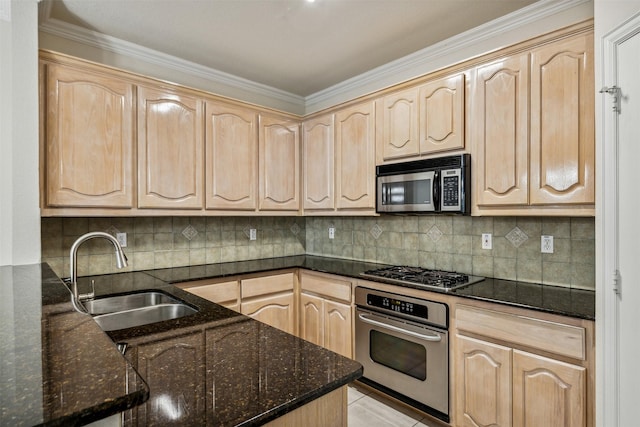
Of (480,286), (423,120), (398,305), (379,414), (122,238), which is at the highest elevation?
(423,120)

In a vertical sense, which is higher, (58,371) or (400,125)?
(400,125)

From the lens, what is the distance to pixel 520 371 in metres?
1.79

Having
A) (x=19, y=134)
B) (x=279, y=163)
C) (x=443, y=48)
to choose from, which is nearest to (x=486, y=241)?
(x=443, y=48)

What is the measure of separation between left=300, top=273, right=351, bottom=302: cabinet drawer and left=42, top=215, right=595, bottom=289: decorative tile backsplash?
57 cm

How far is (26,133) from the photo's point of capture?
6.13 feet

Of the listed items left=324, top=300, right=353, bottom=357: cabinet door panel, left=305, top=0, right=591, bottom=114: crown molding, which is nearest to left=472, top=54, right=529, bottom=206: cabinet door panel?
left=305, top=0, right=591, bottom=114: crown molding

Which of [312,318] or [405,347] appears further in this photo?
[312,318]

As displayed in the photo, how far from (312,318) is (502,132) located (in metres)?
1.97

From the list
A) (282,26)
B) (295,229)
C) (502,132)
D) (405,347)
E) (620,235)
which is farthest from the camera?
(295,229)

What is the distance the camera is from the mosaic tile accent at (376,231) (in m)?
3.16

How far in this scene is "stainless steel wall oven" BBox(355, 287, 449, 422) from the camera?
6.93 ft

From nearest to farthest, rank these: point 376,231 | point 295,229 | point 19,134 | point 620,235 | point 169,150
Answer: point 620,235
point 19,134
point 169,150
point 376,231
point 295,229

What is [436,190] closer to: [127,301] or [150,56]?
[127,301]

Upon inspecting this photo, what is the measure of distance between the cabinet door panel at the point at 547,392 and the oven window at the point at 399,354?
53cm
